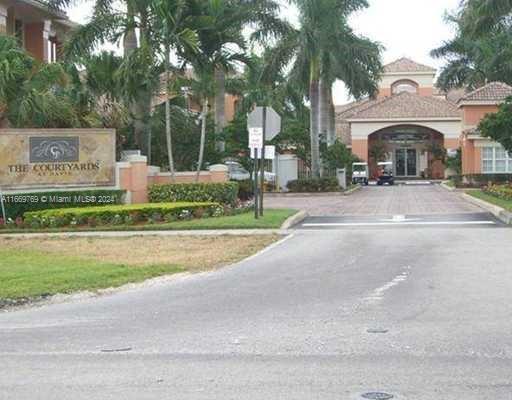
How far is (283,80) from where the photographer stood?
4234cm

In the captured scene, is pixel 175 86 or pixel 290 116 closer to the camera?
pixel 175 86

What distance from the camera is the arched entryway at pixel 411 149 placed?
223 ft

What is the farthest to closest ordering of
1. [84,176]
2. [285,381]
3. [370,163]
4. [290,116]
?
[370,163]
[290,116]
[84,176]
[285,381]

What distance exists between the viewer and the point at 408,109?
217ft

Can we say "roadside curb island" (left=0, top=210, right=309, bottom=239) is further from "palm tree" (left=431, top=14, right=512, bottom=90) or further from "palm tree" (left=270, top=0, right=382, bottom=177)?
"palm tree" (left=431, top=14, right=512, bottom=90)

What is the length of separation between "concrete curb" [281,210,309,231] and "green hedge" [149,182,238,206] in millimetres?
2689

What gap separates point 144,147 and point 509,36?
64.2 feet

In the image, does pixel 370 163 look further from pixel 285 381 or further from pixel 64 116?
pixel 285 381

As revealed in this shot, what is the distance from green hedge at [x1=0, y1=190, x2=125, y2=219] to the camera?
24281 millimetres

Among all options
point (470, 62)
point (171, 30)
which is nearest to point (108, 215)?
point (171, 30)

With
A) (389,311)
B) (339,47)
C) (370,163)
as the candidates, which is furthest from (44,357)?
(370,163)

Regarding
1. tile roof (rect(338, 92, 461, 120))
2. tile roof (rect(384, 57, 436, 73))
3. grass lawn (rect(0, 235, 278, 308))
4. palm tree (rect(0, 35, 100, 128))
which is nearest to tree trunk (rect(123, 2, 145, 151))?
palm tree (rect(0, 35, 100, 128))

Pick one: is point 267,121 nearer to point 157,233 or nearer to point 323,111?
point 157,233

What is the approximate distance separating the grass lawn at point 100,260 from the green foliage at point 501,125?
16752mm
